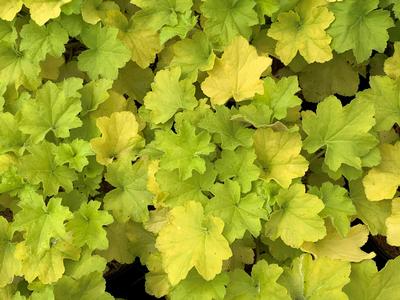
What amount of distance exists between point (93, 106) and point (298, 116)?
76 cm

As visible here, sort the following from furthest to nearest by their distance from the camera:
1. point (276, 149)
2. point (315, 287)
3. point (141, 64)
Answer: point (141, 64) → point (276, 149) → point (315, 287)

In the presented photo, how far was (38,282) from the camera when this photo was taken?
77.6 inches

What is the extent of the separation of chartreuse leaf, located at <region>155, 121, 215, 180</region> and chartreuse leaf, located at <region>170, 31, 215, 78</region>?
13.6 inches

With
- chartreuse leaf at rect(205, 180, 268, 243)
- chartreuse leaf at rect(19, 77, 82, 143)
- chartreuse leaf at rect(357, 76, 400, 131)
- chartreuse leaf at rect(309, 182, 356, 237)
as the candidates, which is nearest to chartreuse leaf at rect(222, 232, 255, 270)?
chartreuse leaf at rect(205, 180, 268, 243)

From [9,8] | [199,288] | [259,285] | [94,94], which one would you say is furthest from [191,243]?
[9,8]

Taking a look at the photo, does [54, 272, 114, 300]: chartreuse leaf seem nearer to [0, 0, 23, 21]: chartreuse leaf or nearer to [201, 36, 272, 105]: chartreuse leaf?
[201, 36, 272, 105]: chartreuse leaf

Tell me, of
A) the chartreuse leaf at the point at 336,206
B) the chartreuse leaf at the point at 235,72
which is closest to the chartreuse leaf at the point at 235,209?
the chartreuse leaf at the point at 336,206

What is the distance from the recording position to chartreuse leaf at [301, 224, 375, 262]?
1.87 meters

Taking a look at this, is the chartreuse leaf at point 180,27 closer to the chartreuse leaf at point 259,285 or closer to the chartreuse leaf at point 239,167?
the chartreuse leaf at point 239,167

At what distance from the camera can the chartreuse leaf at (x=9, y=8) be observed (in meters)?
2.25

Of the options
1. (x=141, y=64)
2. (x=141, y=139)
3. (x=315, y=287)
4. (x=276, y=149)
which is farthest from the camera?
(x=141, y=64)

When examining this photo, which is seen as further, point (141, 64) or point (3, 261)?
point (141, 64)

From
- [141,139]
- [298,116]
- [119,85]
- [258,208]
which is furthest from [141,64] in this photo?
[258,208]

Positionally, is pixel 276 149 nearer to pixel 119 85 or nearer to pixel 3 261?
pixel 119 85
